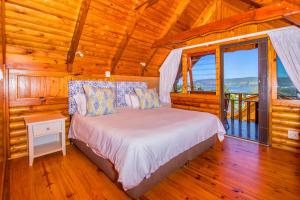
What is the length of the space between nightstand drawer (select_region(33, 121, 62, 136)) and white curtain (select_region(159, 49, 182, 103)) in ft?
9.61

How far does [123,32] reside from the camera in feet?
11.4

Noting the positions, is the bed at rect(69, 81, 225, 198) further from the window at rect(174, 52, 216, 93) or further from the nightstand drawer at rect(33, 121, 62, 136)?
the window at rect(174, 52, 216, 93)

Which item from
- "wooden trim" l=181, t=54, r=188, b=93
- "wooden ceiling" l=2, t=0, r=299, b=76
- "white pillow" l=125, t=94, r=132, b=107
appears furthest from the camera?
"wooden trim" l=181, t=54, r=188, b=93

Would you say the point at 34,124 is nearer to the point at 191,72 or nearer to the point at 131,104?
the point at 131,104

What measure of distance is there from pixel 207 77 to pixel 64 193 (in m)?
3.81

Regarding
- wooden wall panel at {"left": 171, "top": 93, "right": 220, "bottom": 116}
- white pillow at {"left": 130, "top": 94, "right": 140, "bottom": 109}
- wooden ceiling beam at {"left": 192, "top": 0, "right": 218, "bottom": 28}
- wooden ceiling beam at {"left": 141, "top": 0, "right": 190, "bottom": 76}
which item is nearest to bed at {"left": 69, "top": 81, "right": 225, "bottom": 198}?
white pillow at {"left": 130, "top": 94, "right": 140, "bottom": 109}

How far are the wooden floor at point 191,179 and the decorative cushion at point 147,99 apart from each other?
145 centimetres

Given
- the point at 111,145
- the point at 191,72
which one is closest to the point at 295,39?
the point at 191,72

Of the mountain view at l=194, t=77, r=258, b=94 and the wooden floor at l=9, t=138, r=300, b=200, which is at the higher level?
the mountain view at l=194, t=77, r=258, b=94

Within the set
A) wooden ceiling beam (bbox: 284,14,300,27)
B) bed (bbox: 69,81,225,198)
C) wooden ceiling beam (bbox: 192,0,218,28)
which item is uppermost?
wooden ceiling beam (bbox: 192,0,218,28)

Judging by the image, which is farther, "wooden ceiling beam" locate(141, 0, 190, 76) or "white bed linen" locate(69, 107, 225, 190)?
"wooden ceiling beam" locate(141, 0, 190, 76)

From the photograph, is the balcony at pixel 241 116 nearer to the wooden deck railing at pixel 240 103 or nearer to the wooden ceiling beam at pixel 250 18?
the wooden deck railing at pixel 240 103

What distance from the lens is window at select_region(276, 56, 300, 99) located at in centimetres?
289

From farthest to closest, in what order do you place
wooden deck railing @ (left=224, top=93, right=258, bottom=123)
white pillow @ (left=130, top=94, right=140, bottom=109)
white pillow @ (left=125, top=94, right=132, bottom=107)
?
wooden deck railing @ (left=224, top=93, right=258, bottom=123)
white pillow @ (left=125, top=94, right=132, bottom=107)
white pillow @ (left=130, top=94, right=140, bottom=109)
